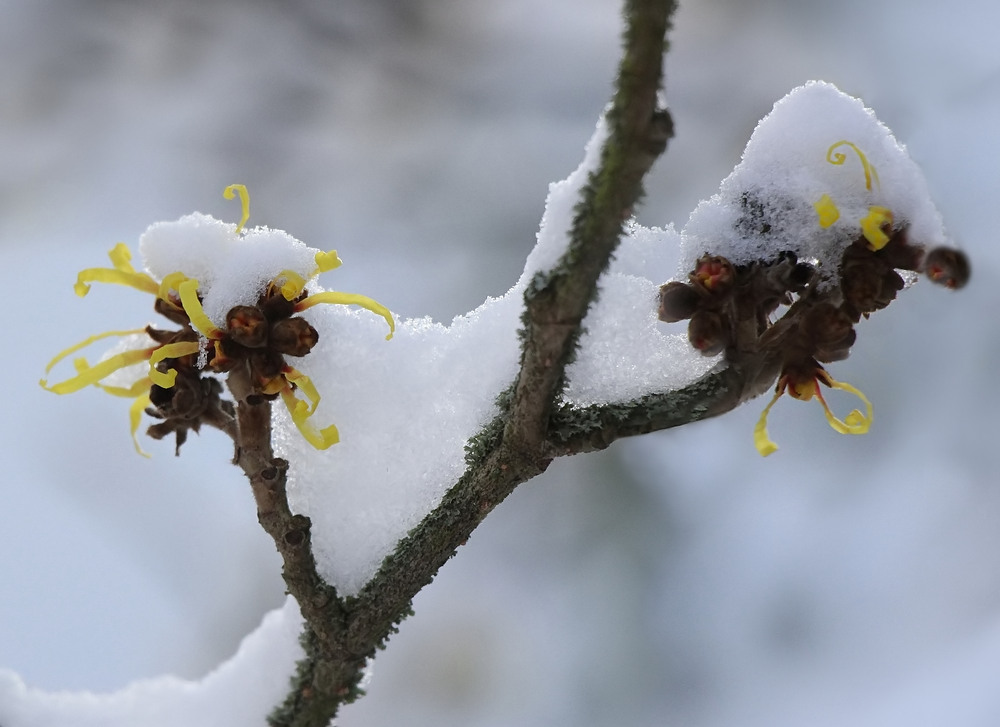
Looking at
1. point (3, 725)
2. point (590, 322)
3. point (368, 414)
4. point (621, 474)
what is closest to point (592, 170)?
point (590, 322)

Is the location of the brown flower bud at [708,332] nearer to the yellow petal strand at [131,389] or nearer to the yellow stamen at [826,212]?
the yellow stamen at [826,212]

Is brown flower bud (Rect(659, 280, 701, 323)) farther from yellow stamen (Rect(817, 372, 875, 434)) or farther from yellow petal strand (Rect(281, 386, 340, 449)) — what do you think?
yellow petal strand (Rect(281, 386, 340, 449))

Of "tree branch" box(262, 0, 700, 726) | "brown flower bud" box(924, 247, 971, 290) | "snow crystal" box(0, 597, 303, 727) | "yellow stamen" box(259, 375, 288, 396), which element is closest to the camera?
"tree branch" box(262, 0, 700, 726)

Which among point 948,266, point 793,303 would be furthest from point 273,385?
point 948,266

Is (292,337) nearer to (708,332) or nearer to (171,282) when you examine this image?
(171,282)

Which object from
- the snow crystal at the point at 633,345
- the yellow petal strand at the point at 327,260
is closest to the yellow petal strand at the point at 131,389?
the yellow petal strand at the point at 327,260

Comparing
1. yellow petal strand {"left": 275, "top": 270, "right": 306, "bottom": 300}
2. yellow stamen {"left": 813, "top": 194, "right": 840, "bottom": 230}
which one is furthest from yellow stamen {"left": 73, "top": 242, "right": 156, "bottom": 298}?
yellow stamen {"left": 813, "top": 194, "right": 840, "bottom": 230}
